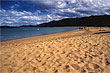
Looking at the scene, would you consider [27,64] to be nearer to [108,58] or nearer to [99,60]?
[99,60]

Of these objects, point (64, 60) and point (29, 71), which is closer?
point (29, 71)

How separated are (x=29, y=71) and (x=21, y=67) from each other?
428 millimetres

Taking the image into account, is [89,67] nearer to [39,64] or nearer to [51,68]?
[51,68]

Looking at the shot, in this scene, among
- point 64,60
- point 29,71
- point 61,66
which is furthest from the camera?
point 64,60

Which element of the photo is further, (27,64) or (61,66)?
(27,64)

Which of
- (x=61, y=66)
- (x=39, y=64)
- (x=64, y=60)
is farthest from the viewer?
(x=64, y=60)

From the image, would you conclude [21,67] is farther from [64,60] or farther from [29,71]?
[64,60]

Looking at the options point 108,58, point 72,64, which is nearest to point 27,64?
point 72,64

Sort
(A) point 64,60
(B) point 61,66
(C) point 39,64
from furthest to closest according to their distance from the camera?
(A) point 64,60
(C) point 39,64
(B) point 61,66

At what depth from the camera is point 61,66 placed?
10.1 ft

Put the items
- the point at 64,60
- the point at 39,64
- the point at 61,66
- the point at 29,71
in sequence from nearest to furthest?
the point at 29,71, the point at 61,66, the point at 39,64, the point at 64,60

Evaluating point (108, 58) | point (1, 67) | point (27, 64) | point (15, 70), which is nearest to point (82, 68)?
point (108, 58)

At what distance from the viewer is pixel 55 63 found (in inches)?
129

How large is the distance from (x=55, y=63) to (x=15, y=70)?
53.9 inches
